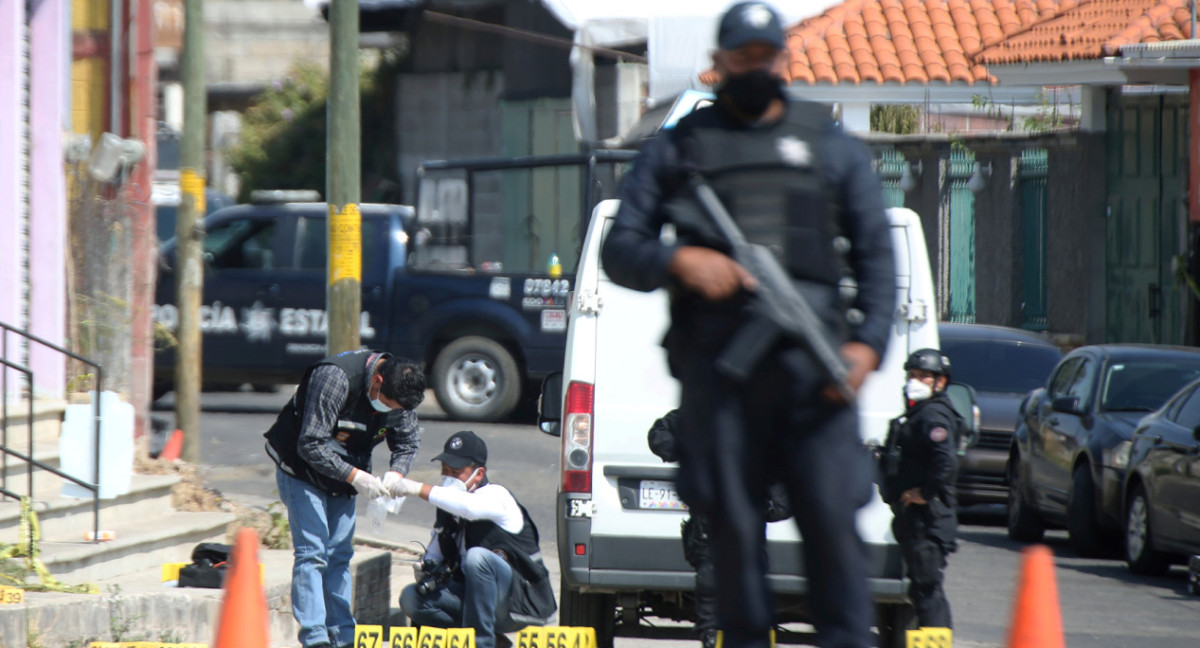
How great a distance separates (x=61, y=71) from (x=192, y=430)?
3.19m

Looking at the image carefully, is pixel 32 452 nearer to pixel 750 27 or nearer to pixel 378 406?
pixel 378 406

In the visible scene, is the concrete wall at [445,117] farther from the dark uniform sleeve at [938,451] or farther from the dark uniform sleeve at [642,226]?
the dark uniform sleeve at [642,226]

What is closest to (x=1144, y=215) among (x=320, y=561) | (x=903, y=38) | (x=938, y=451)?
(x=903, y=38)

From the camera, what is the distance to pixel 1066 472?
462 inches

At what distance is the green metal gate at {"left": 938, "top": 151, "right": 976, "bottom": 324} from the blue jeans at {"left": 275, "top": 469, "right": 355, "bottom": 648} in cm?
1544

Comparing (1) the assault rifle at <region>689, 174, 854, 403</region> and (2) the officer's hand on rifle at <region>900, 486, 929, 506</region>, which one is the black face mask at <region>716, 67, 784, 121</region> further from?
(2) the officer's hand on rifle at <region>900, 486, 929, 506</region>

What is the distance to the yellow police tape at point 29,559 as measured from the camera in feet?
23.4

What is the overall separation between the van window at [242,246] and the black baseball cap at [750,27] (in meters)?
13.3

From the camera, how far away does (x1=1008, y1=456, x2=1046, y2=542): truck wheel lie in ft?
40.5

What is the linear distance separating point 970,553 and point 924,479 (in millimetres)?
4664

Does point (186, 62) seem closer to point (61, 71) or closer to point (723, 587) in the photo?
point (61, 71)

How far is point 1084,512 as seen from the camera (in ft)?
38.1

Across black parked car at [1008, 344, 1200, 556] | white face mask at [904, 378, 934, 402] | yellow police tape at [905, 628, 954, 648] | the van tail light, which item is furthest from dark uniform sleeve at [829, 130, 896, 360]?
black parked car at [1008, 344, 1200, 556]

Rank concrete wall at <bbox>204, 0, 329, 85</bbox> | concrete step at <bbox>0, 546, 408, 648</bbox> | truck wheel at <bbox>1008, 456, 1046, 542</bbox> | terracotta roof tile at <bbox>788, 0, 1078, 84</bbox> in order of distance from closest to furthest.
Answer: concrete step at <bbox>0, 546, 408, 648</bbox> → truck wheel at <bbox>1008, 456, 1046, 542</bbox> → terracotta roof tile at <bbox>788, 0, 1078, 84</bbox> → concrete wall at <bbox>204, 0, 329, 85</bbox>
